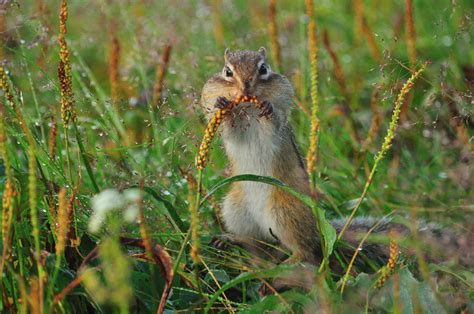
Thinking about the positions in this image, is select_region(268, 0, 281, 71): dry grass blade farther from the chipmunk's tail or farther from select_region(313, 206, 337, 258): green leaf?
select_region(313, 206, 337, 258): green leaf

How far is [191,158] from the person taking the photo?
4.00m

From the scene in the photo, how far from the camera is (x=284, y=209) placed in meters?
3.53

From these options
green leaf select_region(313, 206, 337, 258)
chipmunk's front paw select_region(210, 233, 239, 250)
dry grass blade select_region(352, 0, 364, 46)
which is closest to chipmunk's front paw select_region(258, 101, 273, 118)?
chipmunk's front paw select_region(210, 233, 239, 250)

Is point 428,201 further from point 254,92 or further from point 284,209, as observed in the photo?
point 254,92

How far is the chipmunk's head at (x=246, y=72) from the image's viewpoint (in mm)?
3299

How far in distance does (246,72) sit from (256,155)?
1.33 ft

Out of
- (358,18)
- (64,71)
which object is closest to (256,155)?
(64,71)

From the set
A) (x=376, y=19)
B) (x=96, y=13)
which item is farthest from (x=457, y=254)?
(x=96, y=13)

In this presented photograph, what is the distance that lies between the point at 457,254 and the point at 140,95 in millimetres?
2651

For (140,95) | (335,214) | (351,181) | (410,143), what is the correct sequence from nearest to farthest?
(335,214) < (351,181) < (410,143) < (140,95)

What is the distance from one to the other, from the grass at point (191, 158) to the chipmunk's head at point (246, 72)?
186mm

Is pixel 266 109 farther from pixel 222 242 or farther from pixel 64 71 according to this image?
pixel 64 71

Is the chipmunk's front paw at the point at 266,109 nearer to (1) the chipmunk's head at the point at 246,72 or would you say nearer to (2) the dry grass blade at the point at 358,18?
(1) the chipmunk's head at the point at 246,72

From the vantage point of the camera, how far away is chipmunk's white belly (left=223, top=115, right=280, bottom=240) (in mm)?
3525
